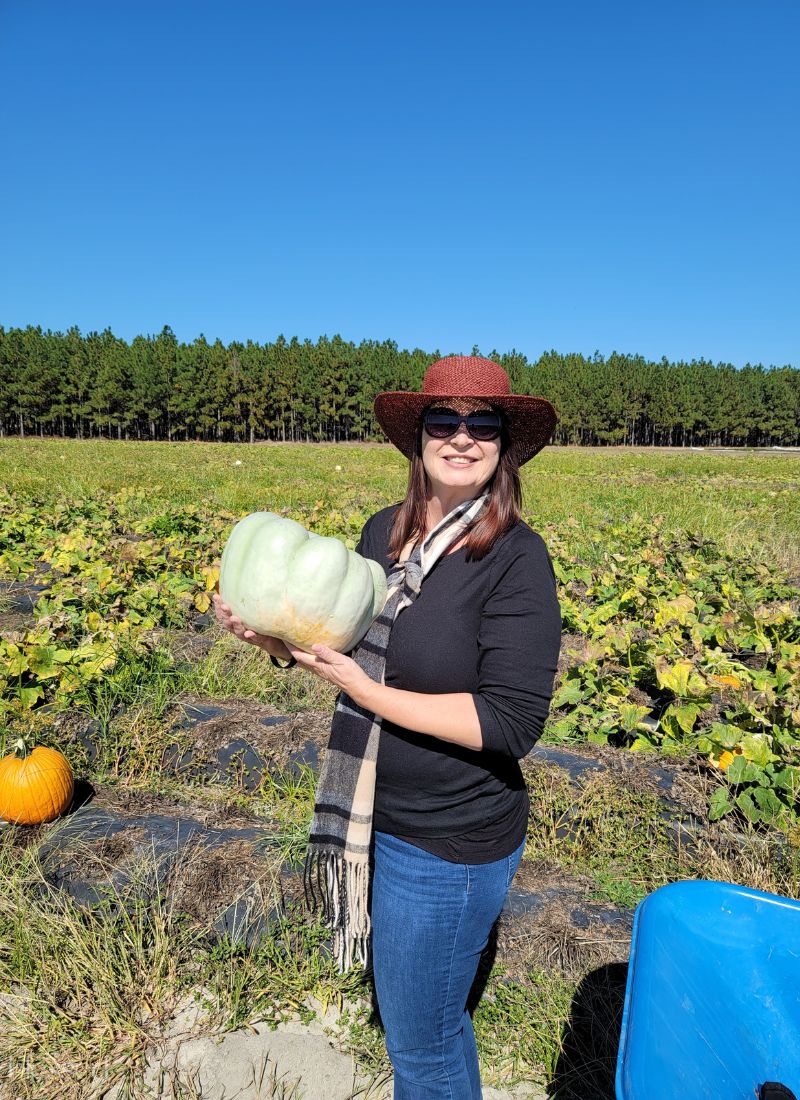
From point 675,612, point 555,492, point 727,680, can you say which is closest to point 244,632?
point 727,680

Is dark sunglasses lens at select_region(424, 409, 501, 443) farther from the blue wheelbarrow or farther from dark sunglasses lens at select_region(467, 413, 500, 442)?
the blue wheelbarrow

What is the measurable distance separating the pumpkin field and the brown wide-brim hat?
1915 millimetres

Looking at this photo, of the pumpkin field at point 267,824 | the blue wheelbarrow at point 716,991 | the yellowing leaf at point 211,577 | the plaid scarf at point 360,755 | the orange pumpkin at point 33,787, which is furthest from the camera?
the yellowing leaf at point 211,577

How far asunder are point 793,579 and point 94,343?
230 feet

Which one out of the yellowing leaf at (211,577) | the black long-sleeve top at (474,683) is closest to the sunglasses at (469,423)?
the black long-sleeve top at (474,683)

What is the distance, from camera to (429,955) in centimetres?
175

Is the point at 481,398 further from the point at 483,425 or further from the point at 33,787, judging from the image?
the point at 33,787

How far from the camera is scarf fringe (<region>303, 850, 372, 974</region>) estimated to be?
79.3 inches

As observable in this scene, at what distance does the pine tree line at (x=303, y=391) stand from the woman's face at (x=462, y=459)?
63.9 meters

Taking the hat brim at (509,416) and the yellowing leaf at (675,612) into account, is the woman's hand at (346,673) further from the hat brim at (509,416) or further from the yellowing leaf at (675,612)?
the yellowing leaf at (675,612)

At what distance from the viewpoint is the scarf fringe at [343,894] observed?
79.3 inches

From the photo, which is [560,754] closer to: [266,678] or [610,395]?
[266,678]

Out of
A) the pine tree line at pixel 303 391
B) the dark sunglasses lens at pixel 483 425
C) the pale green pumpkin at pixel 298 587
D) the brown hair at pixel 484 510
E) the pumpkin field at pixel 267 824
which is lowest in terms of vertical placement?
the pumpkin field at pixel 267 824

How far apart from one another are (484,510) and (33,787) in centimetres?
247
